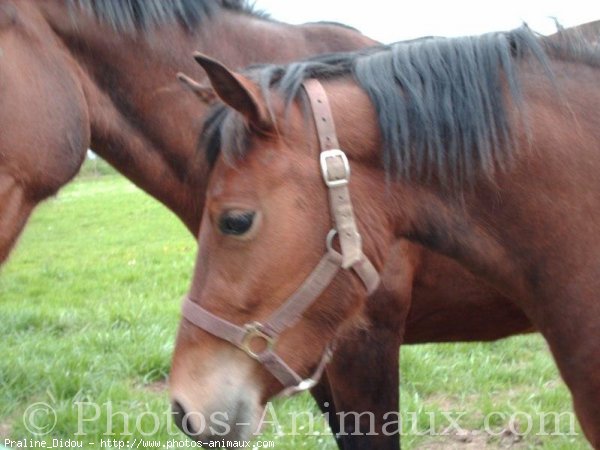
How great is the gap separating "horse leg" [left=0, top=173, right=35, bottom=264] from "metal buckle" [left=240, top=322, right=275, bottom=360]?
988 mm

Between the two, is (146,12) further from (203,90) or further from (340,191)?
(340,191)

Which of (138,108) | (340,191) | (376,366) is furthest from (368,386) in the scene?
(138,108)

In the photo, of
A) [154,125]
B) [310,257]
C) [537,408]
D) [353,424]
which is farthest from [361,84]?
[537,408]

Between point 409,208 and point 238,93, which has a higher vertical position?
point 238,93

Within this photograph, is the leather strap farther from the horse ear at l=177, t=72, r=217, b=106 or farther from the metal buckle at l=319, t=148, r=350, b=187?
the horse ear at l=177, t=72, r=217, b=106

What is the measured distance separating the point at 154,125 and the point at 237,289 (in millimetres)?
992

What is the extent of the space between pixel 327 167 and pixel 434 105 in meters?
0.31

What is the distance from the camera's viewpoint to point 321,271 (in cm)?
173

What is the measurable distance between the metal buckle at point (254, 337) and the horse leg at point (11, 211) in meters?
0.99

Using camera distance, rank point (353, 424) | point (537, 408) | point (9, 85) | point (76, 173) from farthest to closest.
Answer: point (537, 408) → point (353, 424) → point (76, 173) → point (9, 85)

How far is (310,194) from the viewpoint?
5.65 feet

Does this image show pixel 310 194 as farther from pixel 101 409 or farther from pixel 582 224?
pixel 101 409

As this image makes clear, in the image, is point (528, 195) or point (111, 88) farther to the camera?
point (111, 88)

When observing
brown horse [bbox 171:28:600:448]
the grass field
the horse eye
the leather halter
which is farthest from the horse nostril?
the grass field
